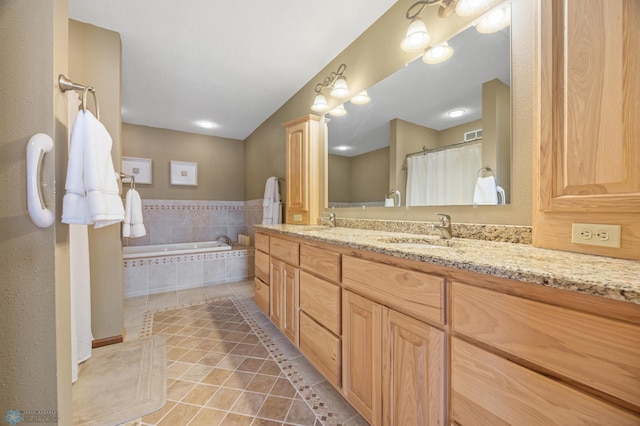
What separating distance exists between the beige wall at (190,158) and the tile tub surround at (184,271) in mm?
1117

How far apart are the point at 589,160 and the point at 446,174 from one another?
0.63 meters

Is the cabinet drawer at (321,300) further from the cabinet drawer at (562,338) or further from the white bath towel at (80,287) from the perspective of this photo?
the white bath towel at (80,287)

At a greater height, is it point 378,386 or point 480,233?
point 480,233

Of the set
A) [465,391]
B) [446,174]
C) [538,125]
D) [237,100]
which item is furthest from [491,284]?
[237,100]

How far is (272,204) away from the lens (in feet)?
10.3

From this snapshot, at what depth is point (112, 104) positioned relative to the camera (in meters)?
1.88

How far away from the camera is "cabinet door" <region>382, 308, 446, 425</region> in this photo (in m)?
0.76

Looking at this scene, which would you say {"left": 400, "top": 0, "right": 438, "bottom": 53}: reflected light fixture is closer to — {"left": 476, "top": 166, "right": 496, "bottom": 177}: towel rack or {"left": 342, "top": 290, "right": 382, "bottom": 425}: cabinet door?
{"left": 476, "top": 166, "right": 496, "bottom": 177}: towel rack

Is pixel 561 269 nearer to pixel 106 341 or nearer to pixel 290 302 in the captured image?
pixel 290 302

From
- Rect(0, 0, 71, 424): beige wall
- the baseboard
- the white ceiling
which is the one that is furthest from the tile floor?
the white ceiling

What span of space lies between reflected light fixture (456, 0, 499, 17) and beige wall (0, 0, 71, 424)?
1.69 meters

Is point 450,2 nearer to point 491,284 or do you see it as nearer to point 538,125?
point 538,125

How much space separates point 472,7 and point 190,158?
417cm

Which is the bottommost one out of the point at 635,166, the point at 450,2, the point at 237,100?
the point at 635,166
